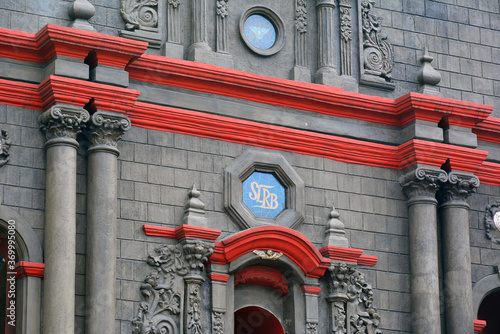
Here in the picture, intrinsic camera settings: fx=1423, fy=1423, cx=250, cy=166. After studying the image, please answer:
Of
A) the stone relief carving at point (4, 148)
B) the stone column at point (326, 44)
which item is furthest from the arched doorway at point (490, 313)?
the stone relief carving at point (4, 148)

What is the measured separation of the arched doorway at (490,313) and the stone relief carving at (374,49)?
4.55 meters

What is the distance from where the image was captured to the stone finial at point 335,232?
75.5 ft

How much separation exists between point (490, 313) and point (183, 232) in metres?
7.59

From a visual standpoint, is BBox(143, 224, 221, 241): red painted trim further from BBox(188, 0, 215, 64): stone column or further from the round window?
the round window

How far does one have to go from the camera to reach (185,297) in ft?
70.9

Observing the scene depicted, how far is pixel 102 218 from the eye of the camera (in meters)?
21.0

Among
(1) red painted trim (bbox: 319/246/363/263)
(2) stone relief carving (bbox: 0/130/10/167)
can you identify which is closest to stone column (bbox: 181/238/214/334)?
(1) red painted trim (bbox: 319/246/363/263)

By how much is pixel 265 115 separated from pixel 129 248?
3400 mm

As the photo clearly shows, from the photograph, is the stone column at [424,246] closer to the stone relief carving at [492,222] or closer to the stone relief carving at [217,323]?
the stone relief carving at [492,222]

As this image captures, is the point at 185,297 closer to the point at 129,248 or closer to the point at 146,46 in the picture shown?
the point at 129,248

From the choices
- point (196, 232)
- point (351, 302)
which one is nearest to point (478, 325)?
point (351, 302)

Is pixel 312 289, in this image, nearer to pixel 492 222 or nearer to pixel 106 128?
pixel 492 222

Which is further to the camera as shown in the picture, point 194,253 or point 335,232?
point 335,232

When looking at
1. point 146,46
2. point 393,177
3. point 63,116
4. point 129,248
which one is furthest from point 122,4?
point 393,177
